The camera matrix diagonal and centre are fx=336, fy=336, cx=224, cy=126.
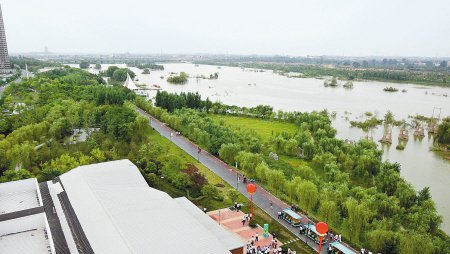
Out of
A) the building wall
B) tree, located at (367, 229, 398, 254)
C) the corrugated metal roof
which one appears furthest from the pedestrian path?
the building wall

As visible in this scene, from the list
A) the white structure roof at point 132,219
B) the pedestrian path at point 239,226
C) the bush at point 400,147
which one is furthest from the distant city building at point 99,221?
the bush at point 400,147

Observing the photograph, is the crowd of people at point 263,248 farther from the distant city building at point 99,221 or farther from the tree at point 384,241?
the tree at point 384,241

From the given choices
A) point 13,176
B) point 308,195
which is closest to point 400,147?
point 308,195

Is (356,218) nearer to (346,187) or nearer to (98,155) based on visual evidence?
(346,187)

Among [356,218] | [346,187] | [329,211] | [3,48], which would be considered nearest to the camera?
[356,218]

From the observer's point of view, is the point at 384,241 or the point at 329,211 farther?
the point at 329,211

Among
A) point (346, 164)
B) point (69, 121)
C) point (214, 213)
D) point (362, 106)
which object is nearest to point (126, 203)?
point (214, 213)

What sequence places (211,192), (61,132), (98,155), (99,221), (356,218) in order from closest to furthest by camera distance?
(99,221), (356,218), (211,192), (98,155), (61,132)
